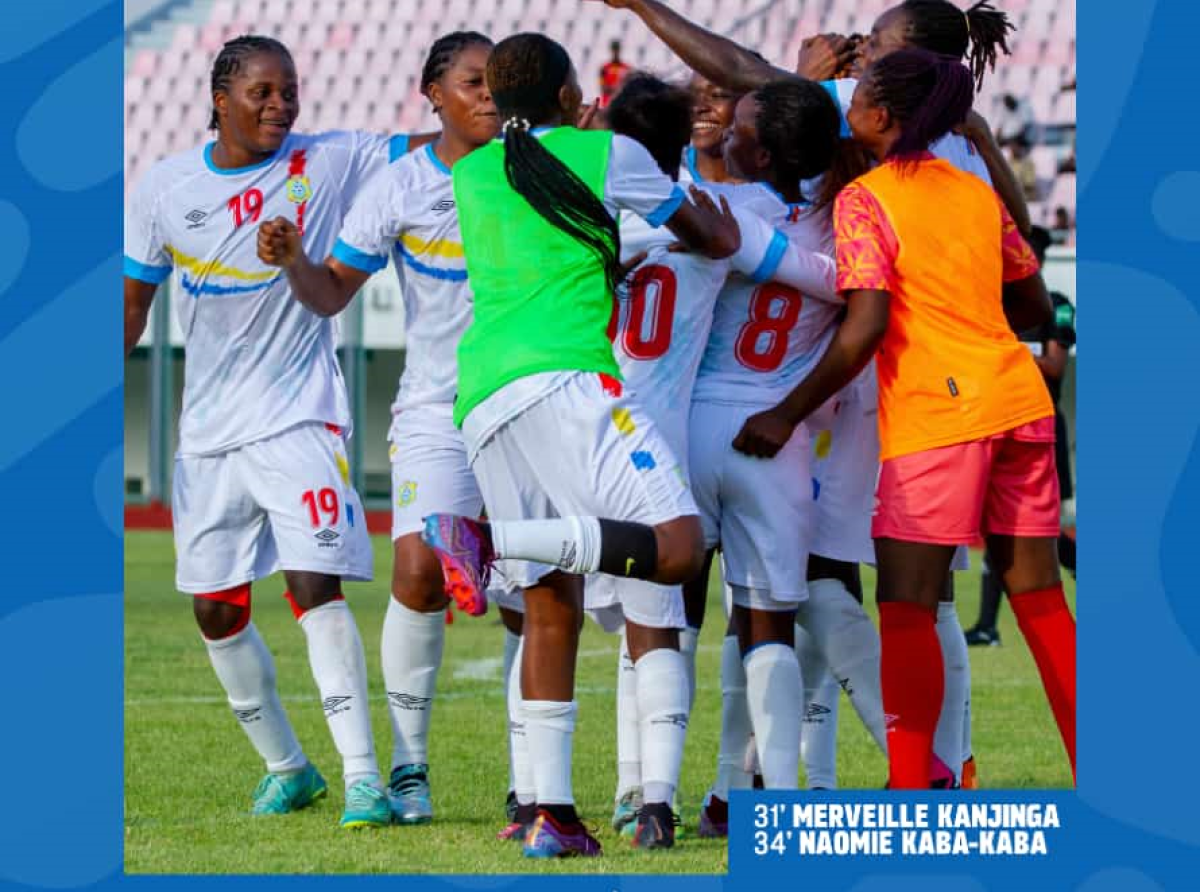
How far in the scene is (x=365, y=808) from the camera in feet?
17.3

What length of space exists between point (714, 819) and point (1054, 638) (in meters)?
1.03

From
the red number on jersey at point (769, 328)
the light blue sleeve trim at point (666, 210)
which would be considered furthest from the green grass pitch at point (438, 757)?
the light blue sleeve trim at point (666, 210)

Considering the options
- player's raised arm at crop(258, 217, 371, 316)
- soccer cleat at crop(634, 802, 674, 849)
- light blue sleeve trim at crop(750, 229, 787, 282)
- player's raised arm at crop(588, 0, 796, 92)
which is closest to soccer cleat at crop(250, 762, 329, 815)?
soccer cleat at crop(634, 802, 674, 849)

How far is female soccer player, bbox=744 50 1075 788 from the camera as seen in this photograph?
460 cm

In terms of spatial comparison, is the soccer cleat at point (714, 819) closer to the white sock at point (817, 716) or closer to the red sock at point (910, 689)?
the white sock at point (817, 716)

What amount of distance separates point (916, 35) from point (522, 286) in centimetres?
145

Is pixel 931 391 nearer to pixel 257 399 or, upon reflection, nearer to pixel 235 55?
pixel 257 399

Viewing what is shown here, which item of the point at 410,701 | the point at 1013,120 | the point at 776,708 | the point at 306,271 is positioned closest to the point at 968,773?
the point at 776,708

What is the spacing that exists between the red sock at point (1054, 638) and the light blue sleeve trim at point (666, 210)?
1.26 m

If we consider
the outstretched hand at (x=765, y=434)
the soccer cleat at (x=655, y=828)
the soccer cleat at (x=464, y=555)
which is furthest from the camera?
the outstretched hand at (x=765, y=434)

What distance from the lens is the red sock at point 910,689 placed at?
15.3 feet

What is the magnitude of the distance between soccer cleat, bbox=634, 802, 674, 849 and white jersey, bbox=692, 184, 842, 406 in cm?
105
